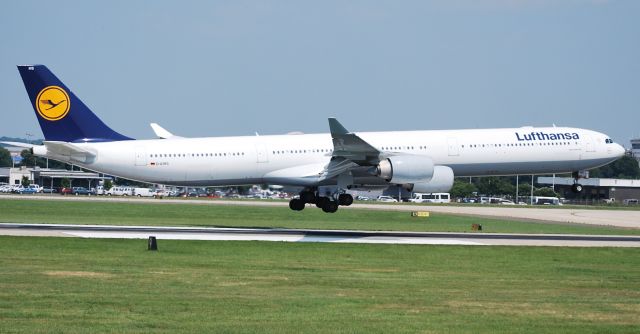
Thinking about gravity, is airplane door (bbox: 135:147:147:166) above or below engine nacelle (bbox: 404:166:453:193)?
above

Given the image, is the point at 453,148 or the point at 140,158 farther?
the point at 453,148

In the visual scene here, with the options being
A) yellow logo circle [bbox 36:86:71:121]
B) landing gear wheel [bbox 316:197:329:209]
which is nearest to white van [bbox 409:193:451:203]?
landing gear wheel [bbox 316:197:329:209]

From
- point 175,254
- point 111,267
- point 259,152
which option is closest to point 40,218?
point 259,152

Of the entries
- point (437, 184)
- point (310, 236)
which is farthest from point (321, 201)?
point (437, 184)

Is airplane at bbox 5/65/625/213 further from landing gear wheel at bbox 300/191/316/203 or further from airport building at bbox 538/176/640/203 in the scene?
airport building at bbox 538/176/640/203

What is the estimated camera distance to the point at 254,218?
70.1 m

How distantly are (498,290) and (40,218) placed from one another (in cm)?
4093

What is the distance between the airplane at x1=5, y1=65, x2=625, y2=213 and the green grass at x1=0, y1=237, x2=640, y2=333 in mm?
10041

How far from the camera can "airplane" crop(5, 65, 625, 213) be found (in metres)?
51.2

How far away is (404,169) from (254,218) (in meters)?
22.6

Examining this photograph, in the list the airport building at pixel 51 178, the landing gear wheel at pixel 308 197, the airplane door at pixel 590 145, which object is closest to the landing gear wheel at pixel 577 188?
the airplane door at pixel 590 145

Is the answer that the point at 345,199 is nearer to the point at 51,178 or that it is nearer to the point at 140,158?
the point at 140,158

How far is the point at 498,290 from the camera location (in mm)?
28688

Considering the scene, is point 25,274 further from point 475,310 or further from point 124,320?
point 475,310
